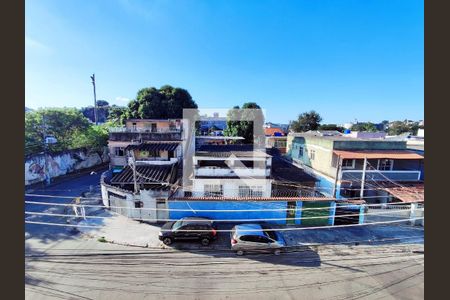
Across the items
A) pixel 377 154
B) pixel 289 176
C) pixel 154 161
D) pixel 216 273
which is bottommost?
pixel 216 273

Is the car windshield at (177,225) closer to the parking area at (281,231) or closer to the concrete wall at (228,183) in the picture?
the parking area at (281,231)

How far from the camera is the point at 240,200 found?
12.4 meters

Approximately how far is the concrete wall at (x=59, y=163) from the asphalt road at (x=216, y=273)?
533 inches

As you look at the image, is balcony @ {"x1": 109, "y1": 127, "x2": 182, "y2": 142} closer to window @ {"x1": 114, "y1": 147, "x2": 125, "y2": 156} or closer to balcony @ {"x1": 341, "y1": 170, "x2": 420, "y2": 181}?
window @ {"x1": 114, "y1": 147, "x2": 125, "y2": 156}

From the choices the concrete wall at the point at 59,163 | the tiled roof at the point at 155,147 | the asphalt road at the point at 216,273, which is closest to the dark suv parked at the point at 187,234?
the asphalt road at the point at 216,273

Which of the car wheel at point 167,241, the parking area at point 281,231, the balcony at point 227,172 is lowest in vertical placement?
the parking area at point 281,231

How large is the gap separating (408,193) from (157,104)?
1226 inches

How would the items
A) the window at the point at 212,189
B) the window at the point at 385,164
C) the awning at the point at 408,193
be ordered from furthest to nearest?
the window at the point at 385,164 → the window at the point at 212,189 → the awning at the point at 408,193

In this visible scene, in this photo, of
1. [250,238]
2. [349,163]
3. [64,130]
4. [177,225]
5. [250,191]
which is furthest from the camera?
[64,130]

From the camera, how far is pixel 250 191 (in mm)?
14156

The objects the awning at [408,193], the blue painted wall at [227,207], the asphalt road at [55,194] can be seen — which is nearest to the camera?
the asphalt road at [55,194]

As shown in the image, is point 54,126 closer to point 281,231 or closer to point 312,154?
point 281,231

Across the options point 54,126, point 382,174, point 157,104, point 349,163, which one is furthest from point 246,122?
point 54,126

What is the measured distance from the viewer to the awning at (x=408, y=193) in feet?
42.5
